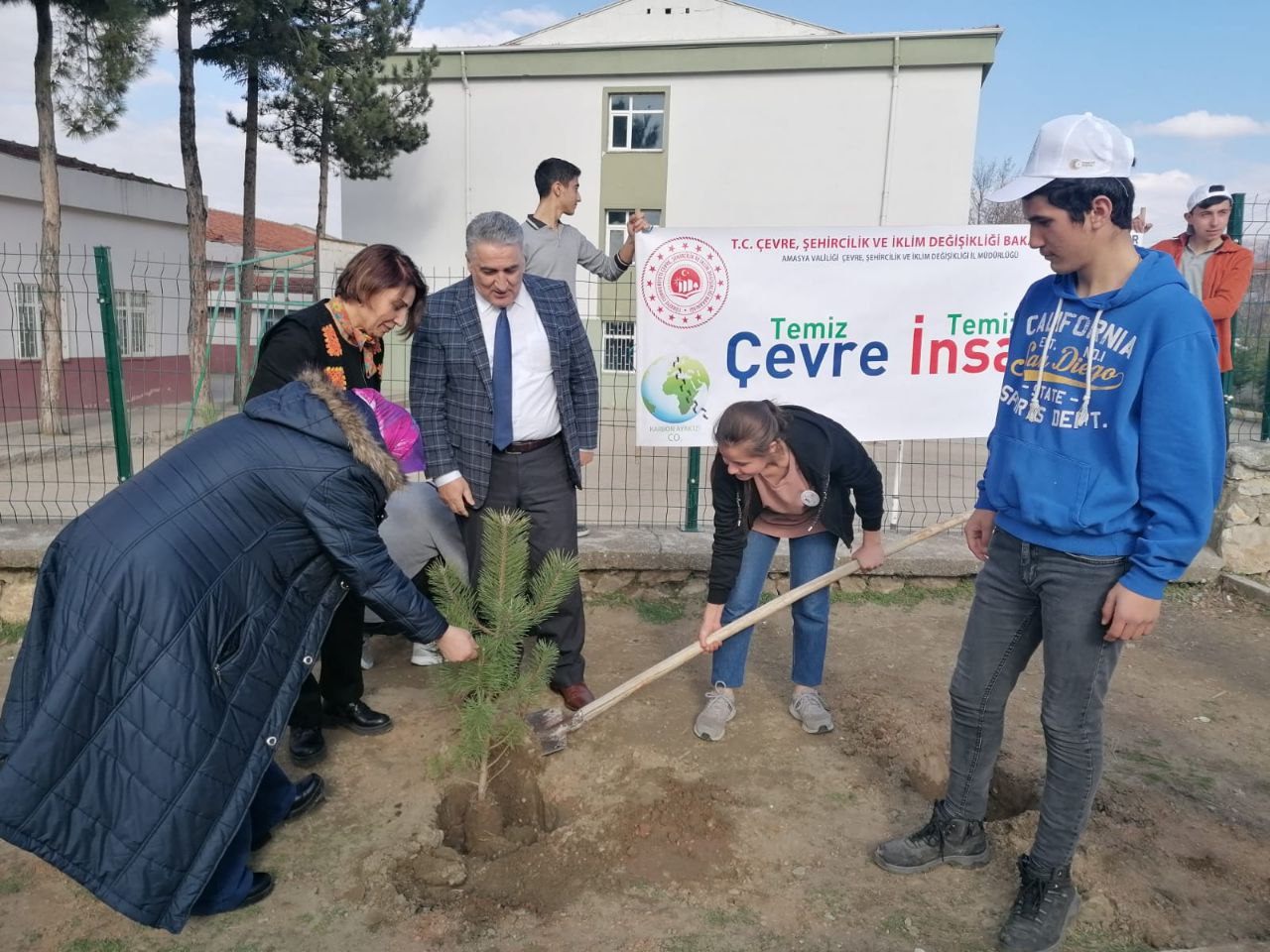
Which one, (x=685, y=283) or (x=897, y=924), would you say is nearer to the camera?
(x=897, y=924)

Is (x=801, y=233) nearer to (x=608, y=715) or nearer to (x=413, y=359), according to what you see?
(x=413, y=359)

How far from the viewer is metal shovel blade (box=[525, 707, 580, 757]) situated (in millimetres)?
3023

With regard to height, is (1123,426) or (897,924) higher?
(1123,426)

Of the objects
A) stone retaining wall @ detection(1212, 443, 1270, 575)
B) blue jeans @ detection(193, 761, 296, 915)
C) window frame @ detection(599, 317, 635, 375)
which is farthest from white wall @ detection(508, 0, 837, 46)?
blue jeans @ detection(193, 761, 296, 915)

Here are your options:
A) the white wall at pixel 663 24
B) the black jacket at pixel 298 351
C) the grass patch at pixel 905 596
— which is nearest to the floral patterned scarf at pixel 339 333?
the black jacket at pixel 298 351

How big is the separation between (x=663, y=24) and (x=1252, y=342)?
55.4ft

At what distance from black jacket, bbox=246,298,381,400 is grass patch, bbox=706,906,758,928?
1976mm

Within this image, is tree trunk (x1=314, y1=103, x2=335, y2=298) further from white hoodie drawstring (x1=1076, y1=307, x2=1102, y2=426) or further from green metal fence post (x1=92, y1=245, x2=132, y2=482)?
white hoodie drawstring (x1=1076, y1=307, x2=1102, y2=426)

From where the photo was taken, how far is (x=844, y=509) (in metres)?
3.10

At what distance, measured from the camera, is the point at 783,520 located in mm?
3146

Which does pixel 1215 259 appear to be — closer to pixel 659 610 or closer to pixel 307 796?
pixel 659 610

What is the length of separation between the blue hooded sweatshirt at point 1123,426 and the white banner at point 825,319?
94.5 inches

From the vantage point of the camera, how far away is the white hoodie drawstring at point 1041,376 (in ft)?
6.74

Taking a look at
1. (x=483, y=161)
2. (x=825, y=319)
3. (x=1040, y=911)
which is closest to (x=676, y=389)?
(x=825, y=319)
